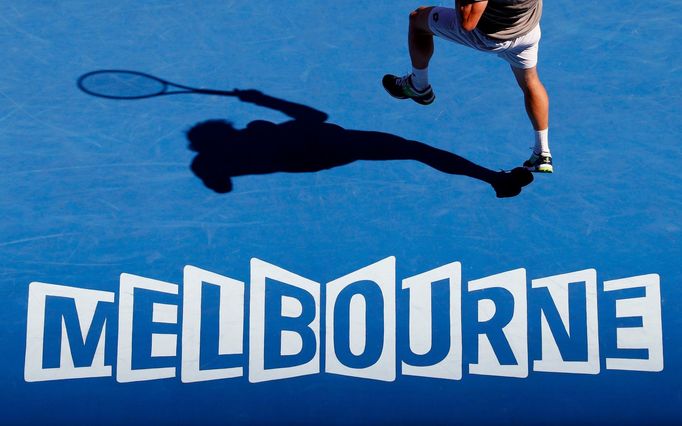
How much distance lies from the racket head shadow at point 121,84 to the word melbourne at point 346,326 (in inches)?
64.8

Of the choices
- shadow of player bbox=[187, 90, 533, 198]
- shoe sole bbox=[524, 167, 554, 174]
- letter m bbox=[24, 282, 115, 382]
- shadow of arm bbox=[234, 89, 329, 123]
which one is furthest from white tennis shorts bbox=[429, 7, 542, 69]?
letter m bbox=[24, 282, 115, 382]

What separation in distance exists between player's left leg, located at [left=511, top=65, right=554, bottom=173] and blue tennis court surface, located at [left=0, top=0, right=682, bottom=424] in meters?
0.33

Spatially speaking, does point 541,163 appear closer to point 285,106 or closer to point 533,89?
point 533,89

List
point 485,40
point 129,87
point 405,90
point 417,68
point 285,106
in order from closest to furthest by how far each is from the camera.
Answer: point 485,40 < point 417,68 < point 405,90 < point 285,106 < point 129,87

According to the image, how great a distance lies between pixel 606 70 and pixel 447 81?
124cm

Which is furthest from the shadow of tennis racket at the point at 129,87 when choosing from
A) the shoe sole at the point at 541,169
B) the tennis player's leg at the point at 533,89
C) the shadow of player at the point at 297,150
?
the shoe sole at the point at 541,169

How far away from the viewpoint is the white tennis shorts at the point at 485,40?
5723mm

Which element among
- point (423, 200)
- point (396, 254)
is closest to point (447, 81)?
point (423, 200)

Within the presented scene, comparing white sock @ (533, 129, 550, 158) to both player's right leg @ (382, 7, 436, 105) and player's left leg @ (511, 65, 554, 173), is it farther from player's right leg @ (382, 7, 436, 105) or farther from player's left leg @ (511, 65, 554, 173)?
player's right leg @ (382, 7, 436, 105)

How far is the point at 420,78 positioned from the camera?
643cm

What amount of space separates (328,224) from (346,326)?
2.53 ft

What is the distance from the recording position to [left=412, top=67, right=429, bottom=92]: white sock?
252 inches

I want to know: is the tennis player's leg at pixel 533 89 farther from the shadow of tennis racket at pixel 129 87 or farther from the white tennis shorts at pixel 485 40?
the shadow of tennis racket at pixel 129 87

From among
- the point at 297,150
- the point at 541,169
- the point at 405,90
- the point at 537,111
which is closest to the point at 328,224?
the point at 297,150
